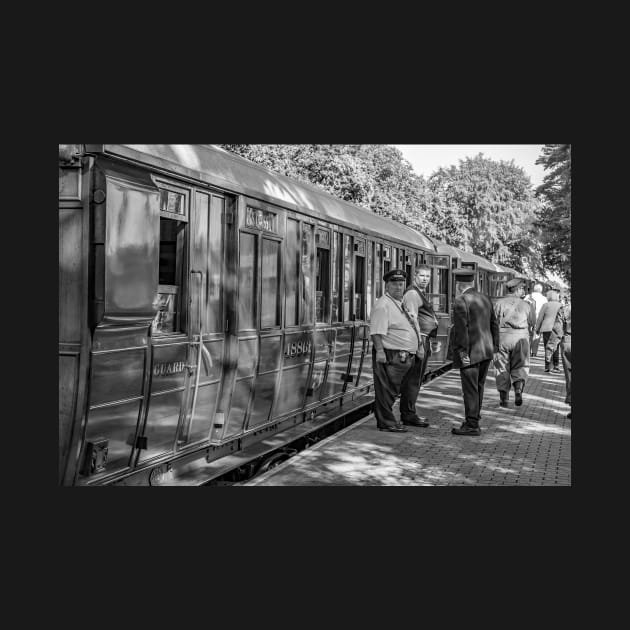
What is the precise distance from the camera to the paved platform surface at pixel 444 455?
809 centimetres

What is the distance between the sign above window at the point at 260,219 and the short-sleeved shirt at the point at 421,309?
2.91m

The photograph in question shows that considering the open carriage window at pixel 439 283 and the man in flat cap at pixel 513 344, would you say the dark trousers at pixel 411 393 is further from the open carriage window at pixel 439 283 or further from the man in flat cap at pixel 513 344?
the open carriage window at pixel 439 283

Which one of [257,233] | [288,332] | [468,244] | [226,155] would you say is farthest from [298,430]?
[468,244]

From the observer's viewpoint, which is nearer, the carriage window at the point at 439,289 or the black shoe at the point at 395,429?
the black shoe at the point at 395,429

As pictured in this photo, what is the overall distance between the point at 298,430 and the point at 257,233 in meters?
2.95

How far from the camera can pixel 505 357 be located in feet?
42.3

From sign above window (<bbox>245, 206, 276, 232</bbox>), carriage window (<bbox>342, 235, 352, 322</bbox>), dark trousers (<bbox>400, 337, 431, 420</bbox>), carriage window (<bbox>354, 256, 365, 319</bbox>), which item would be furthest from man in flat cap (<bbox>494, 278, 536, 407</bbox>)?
sign above window (<bbox>245, 206, 276, 232</bbox>)

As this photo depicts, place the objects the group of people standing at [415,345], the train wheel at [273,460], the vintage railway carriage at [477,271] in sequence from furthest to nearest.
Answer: the vintage railway carriage at [477,271] < the group of people standing at [415,345] < the train wheel at [273,460]

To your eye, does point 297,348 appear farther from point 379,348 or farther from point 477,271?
point 477,271

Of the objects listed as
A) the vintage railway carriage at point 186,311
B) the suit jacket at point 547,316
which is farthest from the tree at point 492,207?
the vintage railway carriage at point 186,311

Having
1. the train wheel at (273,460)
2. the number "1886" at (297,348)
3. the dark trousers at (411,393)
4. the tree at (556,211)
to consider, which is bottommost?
the train wheel at (273,460)

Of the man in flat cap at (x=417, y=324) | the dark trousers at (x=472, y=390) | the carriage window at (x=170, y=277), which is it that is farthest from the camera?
the man in flat cap at (x=417, y=324)

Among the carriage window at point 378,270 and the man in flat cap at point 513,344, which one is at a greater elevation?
the carriage window at point 378,270

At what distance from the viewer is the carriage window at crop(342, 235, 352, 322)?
36.8ft
